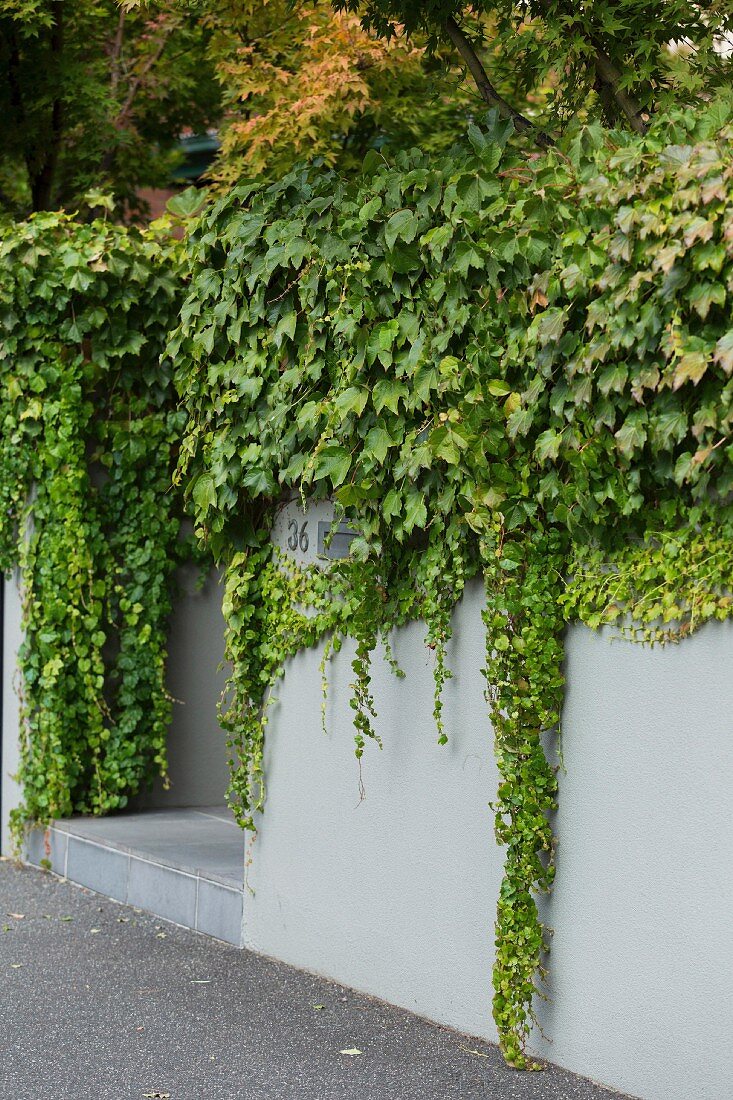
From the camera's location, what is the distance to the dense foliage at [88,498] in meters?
7.10

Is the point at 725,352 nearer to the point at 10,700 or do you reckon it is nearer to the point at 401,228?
the point at 401,228

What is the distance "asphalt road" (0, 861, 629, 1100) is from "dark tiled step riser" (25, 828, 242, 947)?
10 cm

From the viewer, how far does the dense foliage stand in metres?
7.10

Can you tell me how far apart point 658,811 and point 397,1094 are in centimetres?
122

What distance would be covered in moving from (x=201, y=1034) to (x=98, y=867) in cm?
233

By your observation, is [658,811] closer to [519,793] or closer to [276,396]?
[519,793]

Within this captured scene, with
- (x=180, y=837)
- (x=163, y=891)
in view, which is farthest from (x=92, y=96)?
(x=163, y=891)

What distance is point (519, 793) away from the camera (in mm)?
4410

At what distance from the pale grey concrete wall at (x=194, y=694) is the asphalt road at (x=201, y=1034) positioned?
162cm

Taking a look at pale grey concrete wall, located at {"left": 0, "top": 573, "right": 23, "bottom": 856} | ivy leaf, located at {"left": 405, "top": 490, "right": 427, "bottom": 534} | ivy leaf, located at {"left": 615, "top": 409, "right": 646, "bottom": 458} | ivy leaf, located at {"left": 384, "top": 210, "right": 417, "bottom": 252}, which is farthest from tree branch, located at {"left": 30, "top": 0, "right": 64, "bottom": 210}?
ivy leaf, located at {"left": 615, "top": 409, "right": 646, "bottom": 458}

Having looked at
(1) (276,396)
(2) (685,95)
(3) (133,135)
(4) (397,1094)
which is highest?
(3) (133,135)

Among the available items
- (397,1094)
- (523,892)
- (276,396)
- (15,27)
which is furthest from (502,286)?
(15,27)

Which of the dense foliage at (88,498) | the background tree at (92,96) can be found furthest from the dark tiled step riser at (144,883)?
the background tree at (92,96)

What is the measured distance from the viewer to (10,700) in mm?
7789
